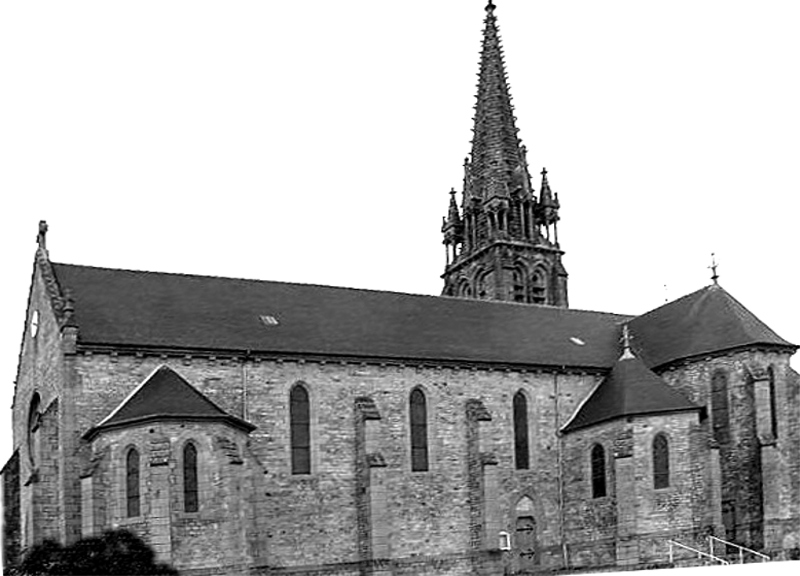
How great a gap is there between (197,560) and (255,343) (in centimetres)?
942

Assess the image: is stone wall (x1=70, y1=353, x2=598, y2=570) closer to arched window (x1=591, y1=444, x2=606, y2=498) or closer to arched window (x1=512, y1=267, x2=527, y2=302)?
arched window (x1=591, y1=444, x2=606, y2=498)

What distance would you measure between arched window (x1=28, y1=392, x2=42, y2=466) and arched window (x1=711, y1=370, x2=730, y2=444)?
92.1ft

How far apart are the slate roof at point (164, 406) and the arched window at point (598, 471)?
15.6 meters

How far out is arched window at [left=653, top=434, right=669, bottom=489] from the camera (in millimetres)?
42394

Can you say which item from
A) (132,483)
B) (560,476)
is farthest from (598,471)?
(132,483)

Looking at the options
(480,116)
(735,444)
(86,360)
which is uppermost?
(480,116)

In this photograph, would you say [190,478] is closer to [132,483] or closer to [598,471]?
[132,483]

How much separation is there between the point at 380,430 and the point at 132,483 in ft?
35.1

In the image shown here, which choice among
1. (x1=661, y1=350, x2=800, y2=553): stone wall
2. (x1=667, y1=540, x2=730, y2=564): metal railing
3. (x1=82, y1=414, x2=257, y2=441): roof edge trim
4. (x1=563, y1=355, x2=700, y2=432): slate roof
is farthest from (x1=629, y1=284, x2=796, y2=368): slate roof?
(x1=82, y1=414, x2=257, y2=441): roof edge trim

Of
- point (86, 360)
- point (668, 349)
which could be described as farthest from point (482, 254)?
point (86, 360)

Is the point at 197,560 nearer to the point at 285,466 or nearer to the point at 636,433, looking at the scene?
the point at 285,466

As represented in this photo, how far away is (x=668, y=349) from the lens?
159ft

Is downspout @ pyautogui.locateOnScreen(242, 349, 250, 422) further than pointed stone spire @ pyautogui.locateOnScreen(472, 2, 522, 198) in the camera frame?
No

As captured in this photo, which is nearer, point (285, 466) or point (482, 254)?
point (285, 466)
